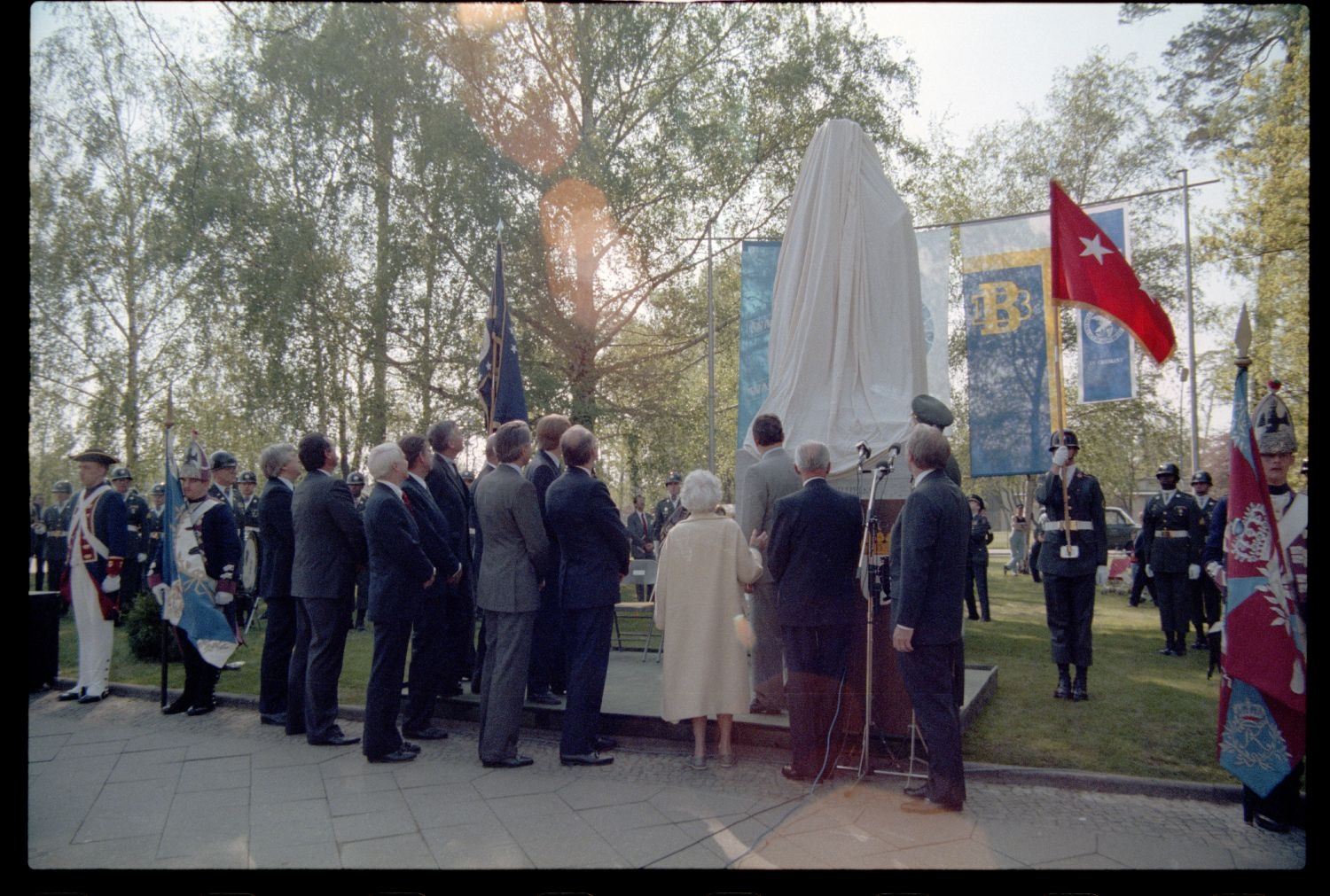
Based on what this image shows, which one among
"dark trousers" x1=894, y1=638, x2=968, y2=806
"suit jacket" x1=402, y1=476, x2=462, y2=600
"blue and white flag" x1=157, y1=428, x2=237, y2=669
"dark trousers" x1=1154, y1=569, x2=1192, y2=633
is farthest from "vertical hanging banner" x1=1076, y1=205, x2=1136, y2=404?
"blue and white flag" x1=157, y1=428, x2=237, y2=669

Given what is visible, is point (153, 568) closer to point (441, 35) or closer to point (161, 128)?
point (441, 35)

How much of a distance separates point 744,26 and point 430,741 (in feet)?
51.1

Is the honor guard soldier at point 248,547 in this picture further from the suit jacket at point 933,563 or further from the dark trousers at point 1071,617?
the dark trousers at point 1071,617

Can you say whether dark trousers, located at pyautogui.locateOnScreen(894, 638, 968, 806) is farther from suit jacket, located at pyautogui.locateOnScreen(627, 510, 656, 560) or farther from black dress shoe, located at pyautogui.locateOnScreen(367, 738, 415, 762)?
→ suit jacket, located at pyautogui.locateOnScreen(627, 510, 656, 560)

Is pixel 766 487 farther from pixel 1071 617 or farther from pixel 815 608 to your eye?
pixel 1071 617

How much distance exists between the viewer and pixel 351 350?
51.8 feet

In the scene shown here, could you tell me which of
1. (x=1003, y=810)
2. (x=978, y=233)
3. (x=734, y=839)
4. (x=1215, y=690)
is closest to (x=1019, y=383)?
(x=978, y=233)

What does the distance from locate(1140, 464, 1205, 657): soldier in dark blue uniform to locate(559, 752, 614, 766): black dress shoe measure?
714cm

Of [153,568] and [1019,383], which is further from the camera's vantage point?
[1019,383]

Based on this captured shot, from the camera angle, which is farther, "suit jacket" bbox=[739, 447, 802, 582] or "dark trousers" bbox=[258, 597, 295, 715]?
"dark trousers" bbox=[258, 597, 295, 715]

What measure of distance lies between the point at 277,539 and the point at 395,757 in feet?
7.47

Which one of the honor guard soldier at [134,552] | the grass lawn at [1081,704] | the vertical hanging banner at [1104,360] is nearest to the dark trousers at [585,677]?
the grass lawn at [1081,704]

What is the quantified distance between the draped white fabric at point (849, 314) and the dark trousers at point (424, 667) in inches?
119

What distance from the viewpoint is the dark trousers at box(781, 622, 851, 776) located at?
16.9 feet
